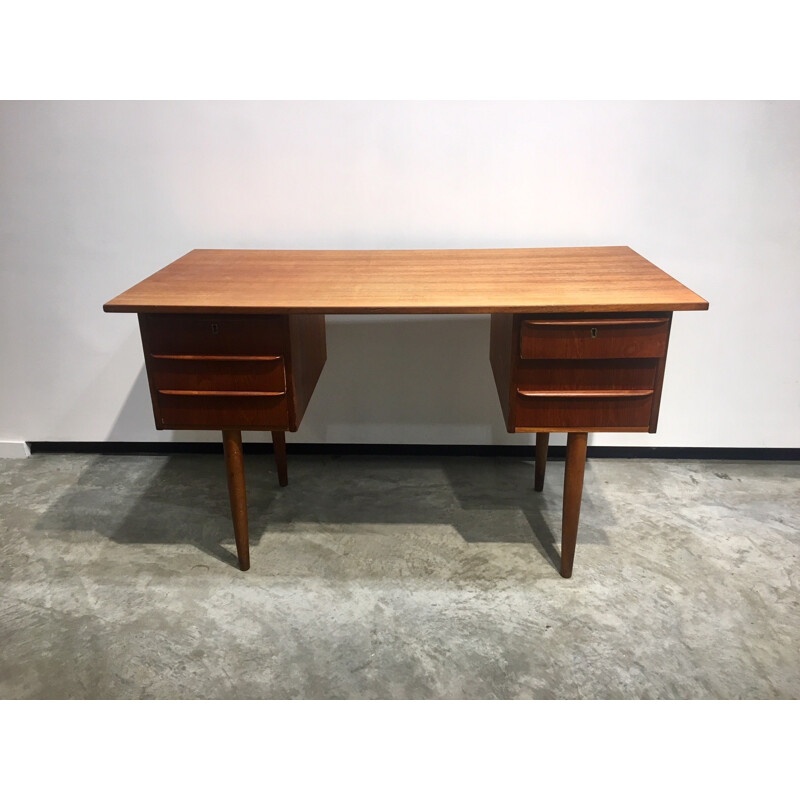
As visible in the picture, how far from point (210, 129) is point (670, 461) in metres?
2.02

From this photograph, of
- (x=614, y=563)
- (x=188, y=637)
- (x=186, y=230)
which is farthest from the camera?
(x=186, y=230)

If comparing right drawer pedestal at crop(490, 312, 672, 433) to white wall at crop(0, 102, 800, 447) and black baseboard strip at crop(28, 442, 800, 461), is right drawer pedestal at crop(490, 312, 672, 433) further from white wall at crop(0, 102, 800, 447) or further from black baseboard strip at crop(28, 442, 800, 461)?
black baseboard strip at crop(28, 442, 800, 461)

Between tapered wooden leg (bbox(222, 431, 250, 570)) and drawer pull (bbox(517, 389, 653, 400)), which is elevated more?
drawer pull (bbox(517, 389, 653, 400))

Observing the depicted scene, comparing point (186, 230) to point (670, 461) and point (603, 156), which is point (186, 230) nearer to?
point (603, 156)

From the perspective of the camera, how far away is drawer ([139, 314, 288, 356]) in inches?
62.6

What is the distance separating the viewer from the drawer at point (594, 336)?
60.6 inches

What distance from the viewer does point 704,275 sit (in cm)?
224

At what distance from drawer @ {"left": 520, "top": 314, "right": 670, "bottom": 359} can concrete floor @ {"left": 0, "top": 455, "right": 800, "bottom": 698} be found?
2.24ft

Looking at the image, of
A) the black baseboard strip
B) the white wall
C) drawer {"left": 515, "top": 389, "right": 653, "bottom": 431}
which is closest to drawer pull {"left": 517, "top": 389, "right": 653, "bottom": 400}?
drawer {"left": 515, "top": 389, "right": 653, "bottom": 431}

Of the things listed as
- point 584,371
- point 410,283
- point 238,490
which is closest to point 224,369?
point 238,490

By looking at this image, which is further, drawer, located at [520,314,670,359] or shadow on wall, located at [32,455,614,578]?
shadow on wall, located at [32,455,614,578]

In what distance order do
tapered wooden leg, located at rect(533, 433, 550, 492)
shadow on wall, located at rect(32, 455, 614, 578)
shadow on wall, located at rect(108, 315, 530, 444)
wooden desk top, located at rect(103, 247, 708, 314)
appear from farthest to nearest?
shadow on wall, located at rect(108, 315, 530, 444) < tapered wooden leg, located at rect(533, 433, 550, 492) < shadow on wall, located at rect(32, 455, 614, 578) < wooden desk top, located at rect(103, 247, 708, 314)

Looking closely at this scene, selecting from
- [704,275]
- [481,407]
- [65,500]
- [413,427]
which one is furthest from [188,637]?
[704,275]

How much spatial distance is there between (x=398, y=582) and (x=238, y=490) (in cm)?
52
